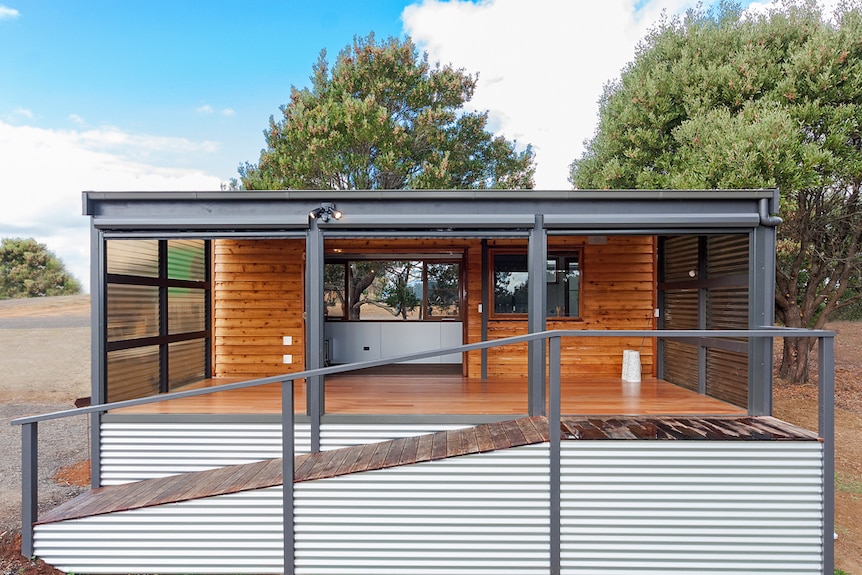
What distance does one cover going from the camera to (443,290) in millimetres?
7941

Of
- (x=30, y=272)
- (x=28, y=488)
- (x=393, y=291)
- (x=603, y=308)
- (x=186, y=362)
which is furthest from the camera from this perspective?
(x=30, y=272)

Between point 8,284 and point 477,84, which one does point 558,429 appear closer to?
point 477,84

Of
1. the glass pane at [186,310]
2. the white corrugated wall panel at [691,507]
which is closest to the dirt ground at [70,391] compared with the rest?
the white corrugated wall panel at [691,507]

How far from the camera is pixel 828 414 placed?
10.6 ft

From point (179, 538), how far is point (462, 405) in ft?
8.48

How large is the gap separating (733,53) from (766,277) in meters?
6.65

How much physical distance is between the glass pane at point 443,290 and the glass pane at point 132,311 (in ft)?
13.2

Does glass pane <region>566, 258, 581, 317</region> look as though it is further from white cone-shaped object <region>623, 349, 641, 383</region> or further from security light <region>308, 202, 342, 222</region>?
security light <region>308, 202, 342, 222</region>

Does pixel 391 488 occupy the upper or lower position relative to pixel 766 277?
lower

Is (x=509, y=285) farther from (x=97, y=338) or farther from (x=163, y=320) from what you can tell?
(x=97, y=338)

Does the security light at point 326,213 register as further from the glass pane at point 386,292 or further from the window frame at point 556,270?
the glass pane at point 386,292

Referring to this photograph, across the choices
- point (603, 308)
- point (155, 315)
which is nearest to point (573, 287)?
point (603, 308)

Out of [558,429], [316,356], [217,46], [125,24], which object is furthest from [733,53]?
[125,24]

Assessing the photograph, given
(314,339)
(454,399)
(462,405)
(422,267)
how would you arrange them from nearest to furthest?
(314,339), (462,405), (454,399), (422,267)
